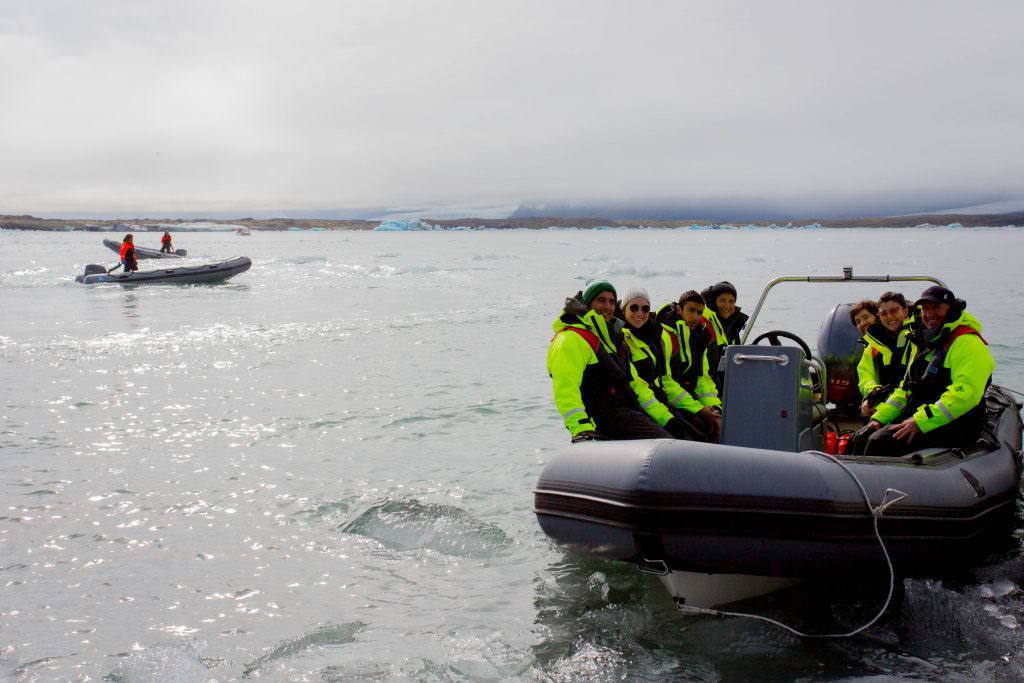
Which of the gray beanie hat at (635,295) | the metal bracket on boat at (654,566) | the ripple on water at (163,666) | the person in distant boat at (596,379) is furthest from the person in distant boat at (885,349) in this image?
the ripple on water at (163,666)

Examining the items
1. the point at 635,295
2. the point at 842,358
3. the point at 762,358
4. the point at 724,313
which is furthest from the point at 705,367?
the point at 842,358

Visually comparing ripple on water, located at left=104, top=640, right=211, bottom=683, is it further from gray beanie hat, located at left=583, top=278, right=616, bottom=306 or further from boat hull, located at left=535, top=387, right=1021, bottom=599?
gray beanie hat, located at left=583, top=278, right=616, bottom=306

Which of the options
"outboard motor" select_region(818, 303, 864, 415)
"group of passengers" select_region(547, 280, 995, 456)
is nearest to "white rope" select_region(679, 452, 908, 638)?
"group of passengers" select_region(547, 280, 995, 456)

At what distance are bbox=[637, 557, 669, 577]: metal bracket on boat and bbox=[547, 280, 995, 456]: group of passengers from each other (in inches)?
32.0

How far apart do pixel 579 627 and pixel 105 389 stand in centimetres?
621

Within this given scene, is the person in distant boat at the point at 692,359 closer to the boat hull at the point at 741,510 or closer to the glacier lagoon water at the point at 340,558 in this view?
the glacier lagoon water at the point at 340,558

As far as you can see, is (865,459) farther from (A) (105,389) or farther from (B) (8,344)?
(B) (8,344)

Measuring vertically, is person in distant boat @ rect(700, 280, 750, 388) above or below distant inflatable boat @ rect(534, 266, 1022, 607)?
above

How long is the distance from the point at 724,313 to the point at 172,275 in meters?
17.2

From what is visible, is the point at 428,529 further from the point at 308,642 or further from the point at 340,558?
the point at 308,642

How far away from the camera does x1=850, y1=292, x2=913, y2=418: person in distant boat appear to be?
4805mm

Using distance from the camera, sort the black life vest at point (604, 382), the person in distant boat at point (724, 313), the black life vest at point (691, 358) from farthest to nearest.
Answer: the person in distant boat at point (724, 313)
the black life vest at point (691, 358)
the black life vest at point (604, 382)

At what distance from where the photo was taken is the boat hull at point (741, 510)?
2973mm

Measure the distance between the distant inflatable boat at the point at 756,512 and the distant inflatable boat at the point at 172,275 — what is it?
1823 cm
